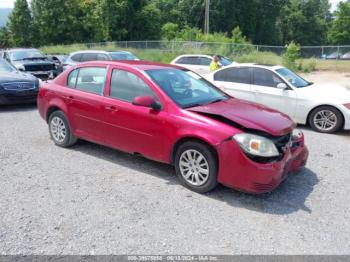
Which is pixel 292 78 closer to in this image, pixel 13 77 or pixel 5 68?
pixel 13 77

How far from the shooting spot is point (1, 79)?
9.80 m

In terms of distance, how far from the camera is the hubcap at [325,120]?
7914 mm

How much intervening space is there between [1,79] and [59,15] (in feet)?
137

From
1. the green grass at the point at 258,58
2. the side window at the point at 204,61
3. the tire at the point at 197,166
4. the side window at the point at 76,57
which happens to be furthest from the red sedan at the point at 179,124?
the green grass at the point at 258,58

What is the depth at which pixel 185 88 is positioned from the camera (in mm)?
5398

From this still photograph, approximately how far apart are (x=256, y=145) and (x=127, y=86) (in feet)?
7.11

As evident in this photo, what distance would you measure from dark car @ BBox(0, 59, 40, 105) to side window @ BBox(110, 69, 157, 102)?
5360 mm

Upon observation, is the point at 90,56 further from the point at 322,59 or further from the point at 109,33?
the point at 109,33

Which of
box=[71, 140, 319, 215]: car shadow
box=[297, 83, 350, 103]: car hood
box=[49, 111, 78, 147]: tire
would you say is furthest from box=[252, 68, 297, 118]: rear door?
box=[49, 111, 78, 147]: tire

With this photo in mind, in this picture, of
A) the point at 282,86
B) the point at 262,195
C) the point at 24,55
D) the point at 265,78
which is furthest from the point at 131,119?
the point at 24,55

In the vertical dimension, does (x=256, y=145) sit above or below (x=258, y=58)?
below

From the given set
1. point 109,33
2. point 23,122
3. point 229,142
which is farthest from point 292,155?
point 109,33

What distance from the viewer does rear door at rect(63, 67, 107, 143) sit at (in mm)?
5684

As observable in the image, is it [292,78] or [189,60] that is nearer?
[292,78]
